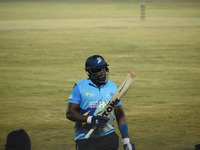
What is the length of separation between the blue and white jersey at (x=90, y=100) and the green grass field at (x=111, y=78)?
2.90 metres

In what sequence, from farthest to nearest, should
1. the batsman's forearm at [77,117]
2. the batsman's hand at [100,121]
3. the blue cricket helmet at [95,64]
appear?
the blue cricket helmet at [95,64], the batsman's forearm at [77,117], the batsman's hand at [100,121]

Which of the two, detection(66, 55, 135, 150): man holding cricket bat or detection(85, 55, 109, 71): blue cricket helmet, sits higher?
detection(85, 55, 109, 71): blue cricket helmet

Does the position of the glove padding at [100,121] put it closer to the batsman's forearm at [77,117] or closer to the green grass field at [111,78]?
the batsman's forearm at [77,117]

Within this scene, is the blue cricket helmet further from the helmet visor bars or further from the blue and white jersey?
the blue and white jersey

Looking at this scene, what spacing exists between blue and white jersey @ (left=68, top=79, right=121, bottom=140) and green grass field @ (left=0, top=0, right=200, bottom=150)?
2905mm

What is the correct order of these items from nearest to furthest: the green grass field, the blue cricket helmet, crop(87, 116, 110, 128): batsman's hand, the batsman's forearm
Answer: crop(87, 116, 110, 128): batsman's hand < the batsman's forearm < the blue cricket helmet < the green grass field

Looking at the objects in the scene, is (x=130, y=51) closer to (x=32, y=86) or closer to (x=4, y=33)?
(x=32, y=86)

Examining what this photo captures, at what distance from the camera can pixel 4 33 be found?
25281 mm

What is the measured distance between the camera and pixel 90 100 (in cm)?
451

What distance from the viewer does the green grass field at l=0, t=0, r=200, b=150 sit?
8.27 metres

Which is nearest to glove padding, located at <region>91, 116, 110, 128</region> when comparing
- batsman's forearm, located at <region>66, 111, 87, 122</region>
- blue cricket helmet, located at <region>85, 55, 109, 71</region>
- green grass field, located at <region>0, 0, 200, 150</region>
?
batsman's forearm, located at <region>66, 111, 87, 122</region>

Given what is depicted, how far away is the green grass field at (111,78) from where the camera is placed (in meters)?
8.27

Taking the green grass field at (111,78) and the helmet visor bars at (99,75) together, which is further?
the green grass field at (111,78)

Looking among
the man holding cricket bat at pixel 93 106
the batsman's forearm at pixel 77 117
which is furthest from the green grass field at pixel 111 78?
the batsman's forearm at pixel 77 117
